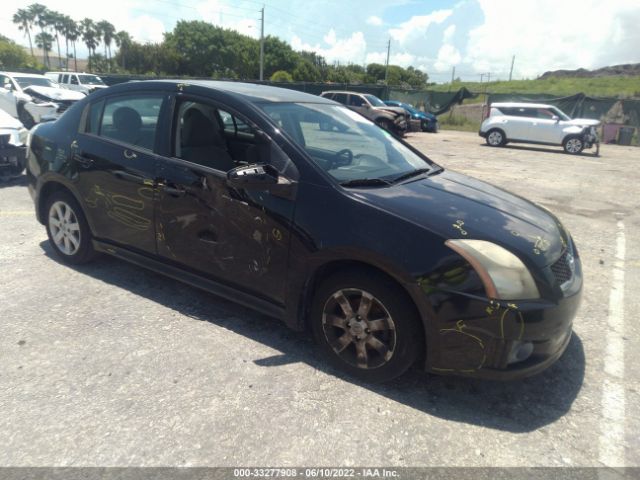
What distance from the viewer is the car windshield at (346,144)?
123 inches

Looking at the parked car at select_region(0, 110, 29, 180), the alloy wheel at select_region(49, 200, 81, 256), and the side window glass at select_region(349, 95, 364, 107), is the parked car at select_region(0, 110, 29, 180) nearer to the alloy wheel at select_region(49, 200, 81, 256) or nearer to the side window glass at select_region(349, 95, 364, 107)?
the alloy wheel at select_region(49, 200, 81, 256)

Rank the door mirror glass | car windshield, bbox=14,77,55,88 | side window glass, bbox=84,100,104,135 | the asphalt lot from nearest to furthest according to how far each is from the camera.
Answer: the asphalt lot → the door mirror glass → side window glass, bbox=84,100,104,135 → car windshield, bbox=14,77,55,88

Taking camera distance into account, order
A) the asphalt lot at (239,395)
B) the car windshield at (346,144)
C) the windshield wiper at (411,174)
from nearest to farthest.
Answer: the asphalt lot at (239,395)
the car windshield at (346,144)
the windshield wiper at (411,174)

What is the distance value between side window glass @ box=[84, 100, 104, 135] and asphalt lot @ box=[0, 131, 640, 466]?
1274mm

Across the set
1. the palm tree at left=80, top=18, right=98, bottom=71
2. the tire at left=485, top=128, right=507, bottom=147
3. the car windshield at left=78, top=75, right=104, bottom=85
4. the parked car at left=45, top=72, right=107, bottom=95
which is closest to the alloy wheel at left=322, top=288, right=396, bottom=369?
the tire at left=485, top=128, right=507, bottom=147

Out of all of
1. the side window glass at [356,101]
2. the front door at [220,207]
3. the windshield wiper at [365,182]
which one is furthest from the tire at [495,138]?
→ the windshield wiper at [365,182]

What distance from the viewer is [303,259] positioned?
9.42 ft

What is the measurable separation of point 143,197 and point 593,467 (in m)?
3.26

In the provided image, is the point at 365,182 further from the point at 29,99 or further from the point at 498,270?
the point at 29,99

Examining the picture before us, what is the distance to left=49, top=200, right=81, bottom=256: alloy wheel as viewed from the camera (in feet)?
13.9

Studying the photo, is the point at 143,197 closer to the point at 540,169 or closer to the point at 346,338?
the point at 346,338

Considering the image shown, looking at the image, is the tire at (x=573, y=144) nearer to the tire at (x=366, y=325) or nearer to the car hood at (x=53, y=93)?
the car hood at (x=53, y=93)

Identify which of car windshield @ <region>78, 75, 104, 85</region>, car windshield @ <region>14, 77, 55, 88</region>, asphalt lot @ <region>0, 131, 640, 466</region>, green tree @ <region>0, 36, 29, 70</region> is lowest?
asphalt lot @ <region>0, 131, 640, 466</region>

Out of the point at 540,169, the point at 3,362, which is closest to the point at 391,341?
the point at 3,362
